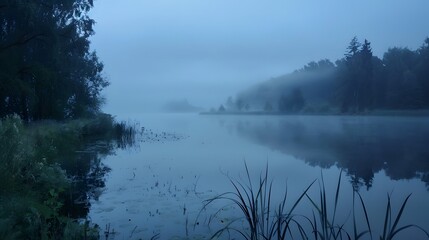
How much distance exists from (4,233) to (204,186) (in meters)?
6.70

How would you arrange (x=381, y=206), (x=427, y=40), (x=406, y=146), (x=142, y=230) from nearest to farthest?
(x=142, y=230) → (x=381, y=206) → (x=406, y=146) → (x=427, y=40)

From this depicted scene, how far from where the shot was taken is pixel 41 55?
22.4 meters

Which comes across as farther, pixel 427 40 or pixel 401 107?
pixel 427 40

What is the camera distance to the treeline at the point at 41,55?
20.1 m

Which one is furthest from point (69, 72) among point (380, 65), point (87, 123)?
point (380, 65)

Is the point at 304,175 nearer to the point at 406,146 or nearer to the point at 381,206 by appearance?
the point at 381,206

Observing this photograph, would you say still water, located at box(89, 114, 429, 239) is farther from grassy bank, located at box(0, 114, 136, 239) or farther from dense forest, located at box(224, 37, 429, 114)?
dense forest, located at box(224, 37, 429, 114)

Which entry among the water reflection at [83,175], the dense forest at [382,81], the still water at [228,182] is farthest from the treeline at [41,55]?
the dense forest at [382,81]

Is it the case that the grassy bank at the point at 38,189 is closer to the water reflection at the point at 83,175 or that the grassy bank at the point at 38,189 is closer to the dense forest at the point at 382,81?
the water reflection at the point at 83,175

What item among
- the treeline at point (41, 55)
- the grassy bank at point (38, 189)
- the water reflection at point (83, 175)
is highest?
the treeline at point (41, 55)

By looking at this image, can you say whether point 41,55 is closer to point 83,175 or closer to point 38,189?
point 83,175

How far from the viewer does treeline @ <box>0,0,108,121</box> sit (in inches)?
790

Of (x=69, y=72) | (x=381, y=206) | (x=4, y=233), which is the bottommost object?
(x=381, y=206)

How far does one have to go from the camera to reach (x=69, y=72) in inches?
988
